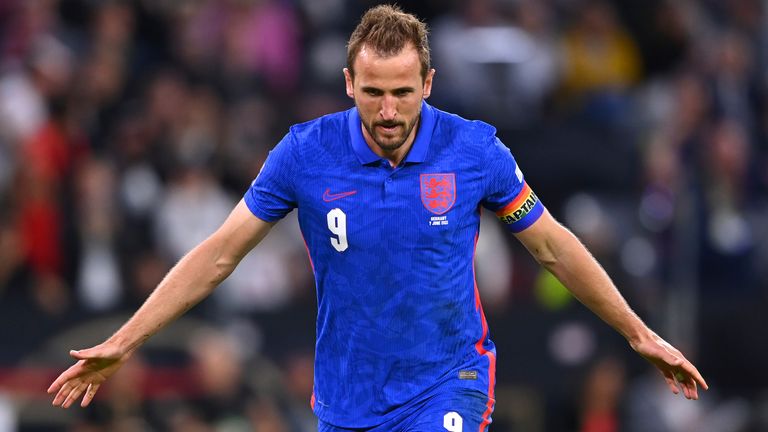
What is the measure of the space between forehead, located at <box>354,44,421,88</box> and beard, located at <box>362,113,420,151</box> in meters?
0.16

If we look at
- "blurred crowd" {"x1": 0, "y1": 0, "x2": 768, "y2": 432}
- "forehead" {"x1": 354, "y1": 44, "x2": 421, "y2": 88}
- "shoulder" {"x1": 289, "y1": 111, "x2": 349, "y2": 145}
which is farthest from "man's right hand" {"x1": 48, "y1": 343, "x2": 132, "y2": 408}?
"blurred crowd" {"x1": 0, "y1": 0, "x2": 768, "y2": 432}

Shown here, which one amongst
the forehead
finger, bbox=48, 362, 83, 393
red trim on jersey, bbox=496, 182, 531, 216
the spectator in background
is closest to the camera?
the forehead

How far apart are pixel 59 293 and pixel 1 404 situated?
953 millimetres

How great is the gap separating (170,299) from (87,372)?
44cm

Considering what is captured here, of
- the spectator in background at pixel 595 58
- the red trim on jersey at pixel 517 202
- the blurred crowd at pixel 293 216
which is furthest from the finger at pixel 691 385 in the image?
the spectator in background at pixel 595 58

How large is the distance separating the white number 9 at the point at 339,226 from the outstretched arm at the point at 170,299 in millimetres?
289

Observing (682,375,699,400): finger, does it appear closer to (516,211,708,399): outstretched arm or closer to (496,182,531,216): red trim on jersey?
(516,211,708,399): outstretched arm

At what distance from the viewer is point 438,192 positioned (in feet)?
20.5

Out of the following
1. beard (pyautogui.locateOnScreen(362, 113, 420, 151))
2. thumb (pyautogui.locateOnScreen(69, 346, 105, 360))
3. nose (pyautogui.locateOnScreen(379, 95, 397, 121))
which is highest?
nose (pyautogui.locateOnScreen(379, 95, 397, 121))

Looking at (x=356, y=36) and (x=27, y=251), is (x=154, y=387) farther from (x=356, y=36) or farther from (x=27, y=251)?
(x=356, y=36)

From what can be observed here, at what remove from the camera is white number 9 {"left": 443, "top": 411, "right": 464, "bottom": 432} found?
6234 mm

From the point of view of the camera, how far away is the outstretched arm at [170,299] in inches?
245

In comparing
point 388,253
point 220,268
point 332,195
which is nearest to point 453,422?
point 388,253

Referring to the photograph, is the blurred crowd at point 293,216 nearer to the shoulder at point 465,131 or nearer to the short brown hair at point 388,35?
the shoulder at point 465,131
